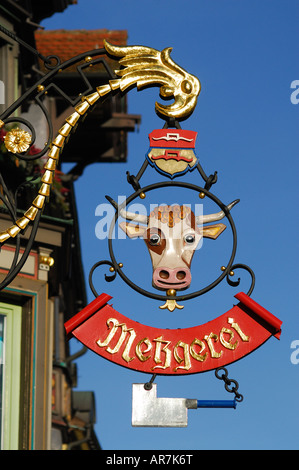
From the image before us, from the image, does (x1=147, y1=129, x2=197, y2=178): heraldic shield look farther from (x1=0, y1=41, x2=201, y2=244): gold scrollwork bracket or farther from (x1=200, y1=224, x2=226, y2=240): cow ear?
(x1=200, y1=224, x2=226, y2=240): cow ear

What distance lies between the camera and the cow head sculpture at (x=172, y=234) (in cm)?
1055

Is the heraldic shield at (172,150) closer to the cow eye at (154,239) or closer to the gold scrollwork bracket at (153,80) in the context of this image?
the gold scrollwork bracket at (153,80)

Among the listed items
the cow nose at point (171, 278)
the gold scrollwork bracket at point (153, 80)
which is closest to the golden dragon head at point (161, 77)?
the gold scrollwork bracket at point (153, 80)

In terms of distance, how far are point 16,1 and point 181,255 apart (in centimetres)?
1050

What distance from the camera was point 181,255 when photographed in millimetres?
10609

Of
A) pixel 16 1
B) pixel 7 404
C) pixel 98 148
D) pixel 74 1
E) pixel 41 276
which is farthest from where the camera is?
pixel 98 148

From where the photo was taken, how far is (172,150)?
10.8m

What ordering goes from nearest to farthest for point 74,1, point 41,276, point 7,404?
point 7,404 < point 41,276 < point 74,1

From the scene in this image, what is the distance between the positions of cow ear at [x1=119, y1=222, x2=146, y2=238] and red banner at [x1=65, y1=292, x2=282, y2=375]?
583 millimetres

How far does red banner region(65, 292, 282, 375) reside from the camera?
33.4ft

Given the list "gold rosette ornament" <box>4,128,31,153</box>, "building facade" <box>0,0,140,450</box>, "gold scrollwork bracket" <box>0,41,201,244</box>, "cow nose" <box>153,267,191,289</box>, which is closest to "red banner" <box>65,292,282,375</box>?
"cow nose" <box>153,267,191,289</box>

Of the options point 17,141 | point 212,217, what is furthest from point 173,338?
Result: point 17,141

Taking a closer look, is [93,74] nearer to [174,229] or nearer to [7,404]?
[7,404]
